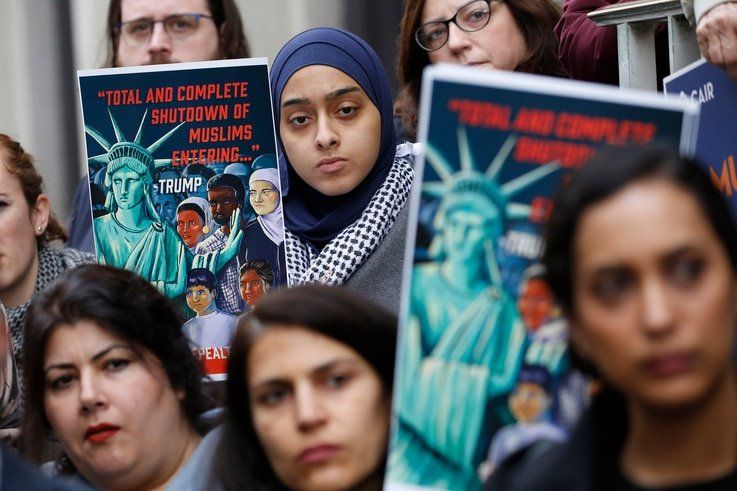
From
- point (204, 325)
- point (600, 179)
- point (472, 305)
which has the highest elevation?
point (600, 179)

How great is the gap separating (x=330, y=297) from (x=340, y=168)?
4.08ft

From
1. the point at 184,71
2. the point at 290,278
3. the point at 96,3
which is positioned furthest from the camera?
the point at 96,3

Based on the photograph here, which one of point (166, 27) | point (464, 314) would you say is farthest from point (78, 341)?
point (166, 27)

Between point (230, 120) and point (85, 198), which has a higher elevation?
point (230, 120)

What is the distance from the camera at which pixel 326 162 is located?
3930 millimetres

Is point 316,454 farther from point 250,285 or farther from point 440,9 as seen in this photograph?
point 440,9

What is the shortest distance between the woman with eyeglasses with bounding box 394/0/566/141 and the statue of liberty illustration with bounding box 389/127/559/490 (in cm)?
194

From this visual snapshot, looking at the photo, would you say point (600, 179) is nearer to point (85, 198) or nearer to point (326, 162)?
point (326, 162)

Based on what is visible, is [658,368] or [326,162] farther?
[326,162]

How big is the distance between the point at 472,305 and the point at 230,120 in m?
1.55

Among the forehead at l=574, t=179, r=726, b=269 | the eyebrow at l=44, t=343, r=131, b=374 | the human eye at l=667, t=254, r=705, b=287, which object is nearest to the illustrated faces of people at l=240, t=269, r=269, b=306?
the eyebrow at l=44, t=343, r=131, b=374

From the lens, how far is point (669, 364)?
192 cm

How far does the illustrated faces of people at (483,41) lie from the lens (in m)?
4.14

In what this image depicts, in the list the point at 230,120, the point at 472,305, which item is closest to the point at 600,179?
the point at 472,305
